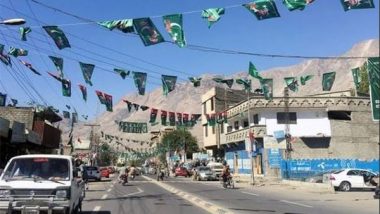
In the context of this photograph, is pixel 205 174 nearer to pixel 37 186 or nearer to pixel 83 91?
pixel 83 91

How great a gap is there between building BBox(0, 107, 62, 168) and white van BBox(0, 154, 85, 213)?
61.0 feet

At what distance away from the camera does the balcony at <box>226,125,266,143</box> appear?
183 feet

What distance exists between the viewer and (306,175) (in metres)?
47.1

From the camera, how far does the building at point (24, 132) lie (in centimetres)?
3476

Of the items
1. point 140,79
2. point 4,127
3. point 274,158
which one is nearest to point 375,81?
point 140,79

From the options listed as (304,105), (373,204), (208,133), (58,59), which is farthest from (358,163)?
(208,133)

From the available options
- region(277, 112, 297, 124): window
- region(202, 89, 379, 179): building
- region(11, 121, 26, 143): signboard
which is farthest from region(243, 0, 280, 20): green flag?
region(277, 112, 297, 124): window

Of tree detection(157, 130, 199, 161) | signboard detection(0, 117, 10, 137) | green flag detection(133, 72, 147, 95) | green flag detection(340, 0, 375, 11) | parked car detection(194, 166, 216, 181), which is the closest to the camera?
green flag detection(340, 0, 375, 11)

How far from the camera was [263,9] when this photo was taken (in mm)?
18156

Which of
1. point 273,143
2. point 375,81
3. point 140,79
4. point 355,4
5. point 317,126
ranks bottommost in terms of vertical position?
point 375,81

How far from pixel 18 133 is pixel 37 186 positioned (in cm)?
2263

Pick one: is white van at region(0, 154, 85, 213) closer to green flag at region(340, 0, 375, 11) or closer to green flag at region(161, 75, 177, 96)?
Answer: green flag at region(340, 0, 375, 11)

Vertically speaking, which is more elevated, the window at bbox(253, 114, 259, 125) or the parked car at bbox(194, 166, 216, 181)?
the window at bbox(253, 114, 259, 125)

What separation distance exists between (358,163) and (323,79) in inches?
668
